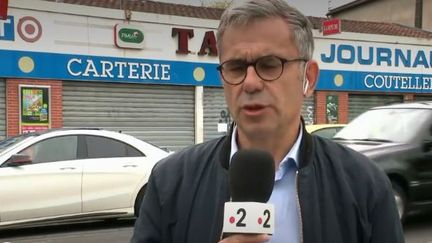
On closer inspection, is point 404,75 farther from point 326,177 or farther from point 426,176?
point 326,177

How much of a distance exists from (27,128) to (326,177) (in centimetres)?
1457

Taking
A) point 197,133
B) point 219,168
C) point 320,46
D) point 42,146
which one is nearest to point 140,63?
point 197,133

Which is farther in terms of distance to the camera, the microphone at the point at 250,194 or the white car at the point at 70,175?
the white car at the point at 70,175

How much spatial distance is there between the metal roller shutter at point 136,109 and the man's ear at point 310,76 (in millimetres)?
14691

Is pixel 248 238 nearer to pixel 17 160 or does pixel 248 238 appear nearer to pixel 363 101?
pixel 17 160

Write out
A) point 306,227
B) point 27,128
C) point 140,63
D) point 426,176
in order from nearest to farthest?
1. point 306,227
2. point 426,176
3. point 27,128
4. point 140,63

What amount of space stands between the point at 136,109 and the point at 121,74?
1.11 meters

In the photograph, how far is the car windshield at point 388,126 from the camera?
8508 mm

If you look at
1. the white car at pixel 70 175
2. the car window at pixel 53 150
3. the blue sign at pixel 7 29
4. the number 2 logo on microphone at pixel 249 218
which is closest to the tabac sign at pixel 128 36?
the blue sign at pixel 7 29

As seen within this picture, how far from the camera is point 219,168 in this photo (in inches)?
77.9

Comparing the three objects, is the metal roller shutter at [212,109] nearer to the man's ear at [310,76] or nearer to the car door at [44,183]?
the car door at [44,183]

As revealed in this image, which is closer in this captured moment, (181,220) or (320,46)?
(181,220)

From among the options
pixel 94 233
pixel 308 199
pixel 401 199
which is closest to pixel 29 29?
pixel 94 233

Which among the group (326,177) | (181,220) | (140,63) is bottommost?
(181,220)
